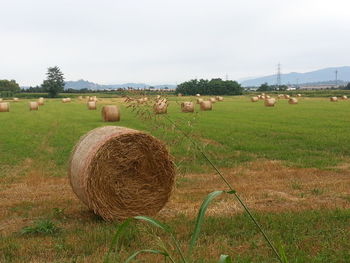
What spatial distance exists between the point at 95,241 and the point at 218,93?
114 meters

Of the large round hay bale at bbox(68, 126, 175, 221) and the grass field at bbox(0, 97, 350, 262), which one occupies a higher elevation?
the large round hay bale at bbox(68, 126, 175, 221)

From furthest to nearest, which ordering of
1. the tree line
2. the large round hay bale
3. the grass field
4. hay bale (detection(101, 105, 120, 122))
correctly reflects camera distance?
1. the tree line
2. hay bale (detection(101, 105, 120, 122))
3. the large round hay bale
4. the grass field

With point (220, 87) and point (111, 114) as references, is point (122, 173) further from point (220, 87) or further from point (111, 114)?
point (220, 87)

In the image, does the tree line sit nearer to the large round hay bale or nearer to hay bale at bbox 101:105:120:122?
hay bale at bbox 101:105:120:122

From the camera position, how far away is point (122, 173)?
9.19 metres

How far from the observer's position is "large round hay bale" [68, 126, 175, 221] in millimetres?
8734

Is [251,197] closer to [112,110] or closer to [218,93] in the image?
[112,110]

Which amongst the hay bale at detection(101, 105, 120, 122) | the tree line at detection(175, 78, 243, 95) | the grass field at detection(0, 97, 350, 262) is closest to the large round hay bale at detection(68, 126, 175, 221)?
the grass field at detection(0, 97, 350, 262)

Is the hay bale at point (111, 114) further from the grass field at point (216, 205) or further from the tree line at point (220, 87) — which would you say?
the tree line at point (220, 87)

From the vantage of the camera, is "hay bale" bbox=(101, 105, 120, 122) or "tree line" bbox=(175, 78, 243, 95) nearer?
"hay bale" bbox=(101, 105, 120, 122)

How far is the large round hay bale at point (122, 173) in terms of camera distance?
28.7 ft

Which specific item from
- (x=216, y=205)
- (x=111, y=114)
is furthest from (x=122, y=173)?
(x=111, y=114)

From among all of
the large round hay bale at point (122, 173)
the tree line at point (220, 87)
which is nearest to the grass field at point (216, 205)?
the large round hay bale at point (122, 173)

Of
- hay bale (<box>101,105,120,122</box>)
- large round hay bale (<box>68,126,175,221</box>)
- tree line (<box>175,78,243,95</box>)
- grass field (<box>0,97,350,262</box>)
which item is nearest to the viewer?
grass field (<box>0,97,350,262</box>)
